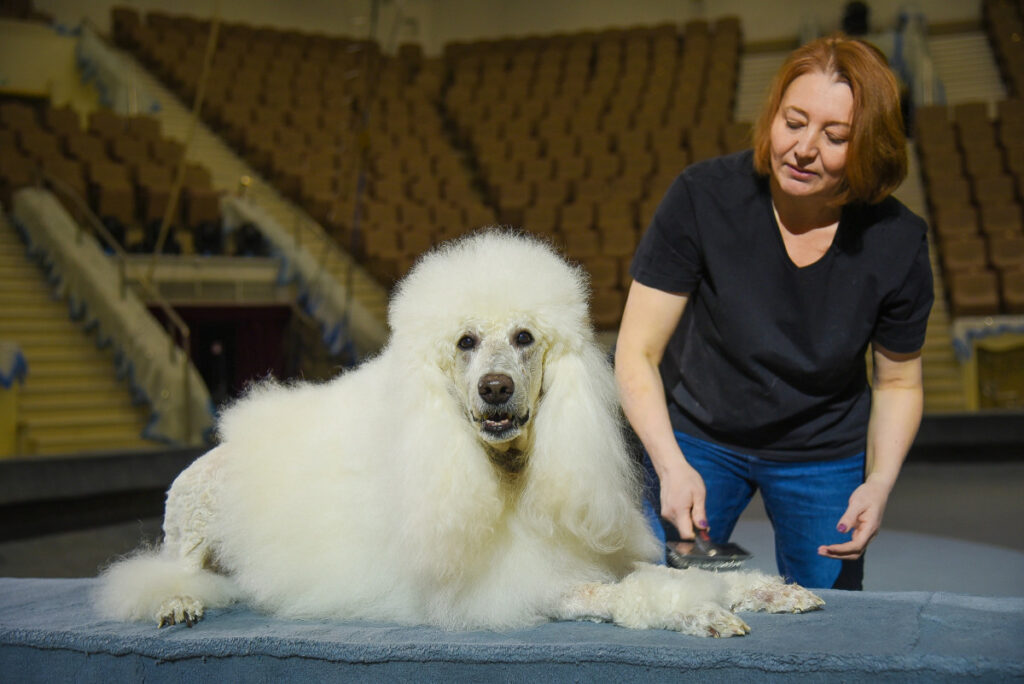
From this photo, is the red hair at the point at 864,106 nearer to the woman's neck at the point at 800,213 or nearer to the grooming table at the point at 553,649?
the woman's neck at the point at 800,213

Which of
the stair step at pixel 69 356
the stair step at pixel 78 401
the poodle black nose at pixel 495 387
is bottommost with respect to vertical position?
the poodle black nose at pixel 495 387

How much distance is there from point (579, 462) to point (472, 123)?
404 inches

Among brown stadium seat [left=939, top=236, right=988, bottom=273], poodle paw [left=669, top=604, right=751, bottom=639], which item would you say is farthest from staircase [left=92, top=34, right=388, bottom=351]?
poodle paw [left=669, top=604, right=751, bottom=639]

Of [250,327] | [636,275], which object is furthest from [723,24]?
[636,275]

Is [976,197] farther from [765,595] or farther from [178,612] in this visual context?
[178,612]

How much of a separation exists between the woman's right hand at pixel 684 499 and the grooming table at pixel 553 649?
0.67ft

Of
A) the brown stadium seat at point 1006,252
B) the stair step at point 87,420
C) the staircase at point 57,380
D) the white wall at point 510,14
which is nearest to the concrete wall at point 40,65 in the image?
the white wall at point 510,14

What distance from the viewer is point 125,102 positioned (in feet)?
35.4

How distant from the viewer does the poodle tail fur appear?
1577 mm

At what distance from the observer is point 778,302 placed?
66.5 inches

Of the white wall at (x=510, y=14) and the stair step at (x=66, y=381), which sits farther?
the white wall at (x=510, y=14)

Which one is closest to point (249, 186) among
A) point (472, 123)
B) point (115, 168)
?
point (115, 168)

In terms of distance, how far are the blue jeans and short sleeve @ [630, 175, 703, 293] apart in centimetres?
34

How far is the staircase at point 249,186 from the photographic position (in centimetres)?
764
